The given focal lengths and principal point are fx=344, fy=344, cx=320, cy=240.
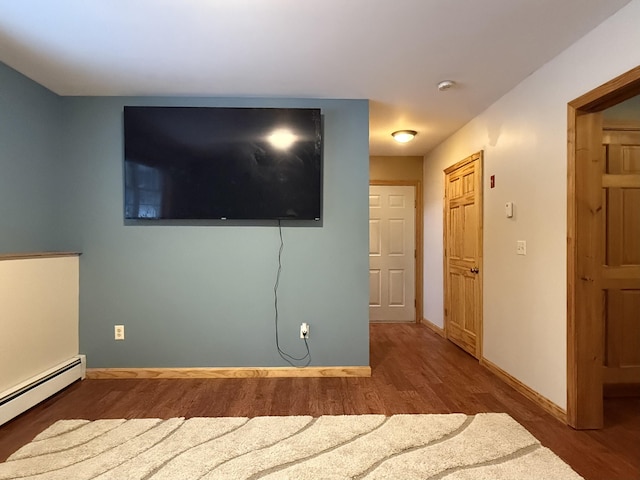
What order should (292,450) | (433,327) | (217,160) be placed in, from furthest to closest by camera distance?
1. (433,327)
2. (217,160)
3. (292,450)

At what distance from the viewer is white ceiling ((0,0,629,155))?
182cm

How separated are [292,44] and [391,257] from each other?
3373 millimetres

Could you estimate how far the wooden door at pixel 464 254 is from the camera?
331 centimetres

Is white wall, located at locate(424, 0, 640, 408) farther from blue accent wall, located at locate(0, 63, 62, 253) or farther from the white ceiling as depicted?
blue accent wall, located at locate(0, 63, 62, 253)

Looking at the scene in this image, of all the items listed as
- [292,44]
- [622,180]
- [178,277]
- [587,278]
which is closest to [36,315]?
[178,277]

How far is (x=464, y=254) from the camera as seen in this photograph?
366 cm

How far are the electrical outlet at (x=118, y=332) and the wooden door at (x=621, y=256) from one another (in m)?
3.69

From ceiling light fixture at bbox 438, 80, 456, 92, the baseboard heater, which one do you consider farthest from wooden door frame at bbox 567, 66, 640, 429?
the baseboard heater

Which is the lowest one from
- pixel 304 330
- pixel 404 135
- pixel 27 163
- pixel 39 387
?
pixel 39 387

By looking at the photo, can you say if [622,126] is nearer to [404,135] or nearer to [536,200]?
[536,200]

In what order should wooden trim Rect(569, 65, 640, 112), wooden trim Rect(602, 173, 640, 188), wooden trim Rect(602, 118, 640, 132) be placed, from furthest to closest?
1. wooden trim Rect(602, 118, 640, 132)
2. wooden trim Rect(602, 173, 640, 188)
3. wooden trim Rect(569, 65, 640, 112)

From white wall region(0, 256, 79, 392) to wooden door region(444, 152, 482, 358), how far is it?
11.7ft

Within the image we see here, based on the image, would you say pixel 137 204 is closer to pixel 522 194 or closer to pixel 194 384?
pixel 194 384

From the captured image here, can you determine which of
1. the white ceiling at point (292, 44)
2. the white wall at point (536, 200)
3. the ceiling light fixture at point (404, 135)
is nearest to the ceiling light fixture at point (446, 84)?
the white ceiling at point (292, 44)
